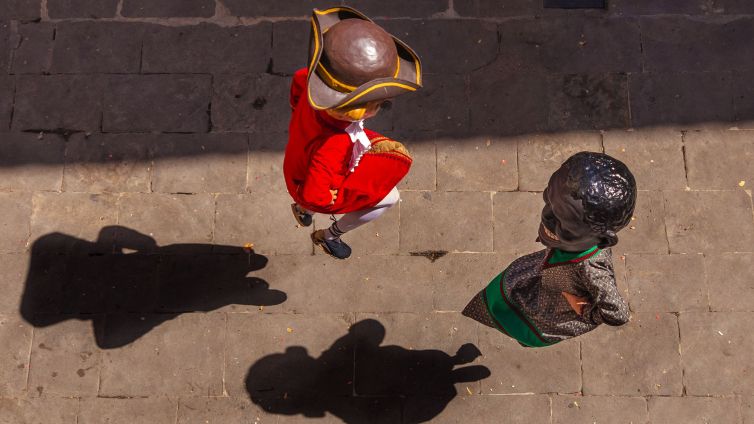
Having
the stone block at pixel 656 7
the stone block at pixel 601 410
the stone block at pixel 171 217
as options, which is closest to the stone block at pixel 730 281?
the stone block at pixel 601 410

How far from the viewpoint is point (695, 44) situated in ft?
19.0

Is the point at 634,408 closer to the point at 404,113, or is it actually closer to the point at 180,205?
the point at 404,113

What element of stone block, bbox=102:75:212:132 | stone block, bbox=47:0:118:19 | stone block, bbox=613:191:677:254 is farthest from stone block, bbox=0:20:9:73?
stone block, bbox=613:191:677:254

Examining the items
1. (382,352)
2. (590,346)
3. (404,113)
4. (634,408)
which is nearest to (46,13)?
(404,113)

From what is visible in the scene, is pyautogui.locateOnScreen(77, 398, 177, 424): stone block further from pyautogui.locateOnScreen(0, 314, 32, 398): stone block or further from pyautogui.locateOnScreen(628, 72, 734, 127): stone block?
pyautogui.locateOnScreen(628, 72, 734, 127): stone block

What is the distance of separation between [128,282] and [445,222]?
99.1 inches

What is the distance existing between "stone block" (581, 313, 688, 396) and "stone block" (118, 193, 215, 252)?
3.06 meters

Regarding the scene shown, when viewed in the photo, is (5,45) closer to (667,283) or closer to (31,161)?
(31,161)

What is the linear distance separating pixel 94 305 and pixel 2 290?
72 centimetres

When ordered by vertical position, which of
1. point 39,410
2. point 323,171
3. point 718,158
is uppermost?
point 323,171

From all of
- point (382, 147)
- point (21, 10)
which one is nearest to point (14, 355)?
point (21, 10)

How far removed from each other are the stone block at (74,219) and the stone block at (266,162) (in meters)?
1.12

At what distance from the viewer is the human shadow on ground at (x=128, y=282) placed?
207 inches

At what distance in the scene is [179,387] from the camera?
5.11 meters
